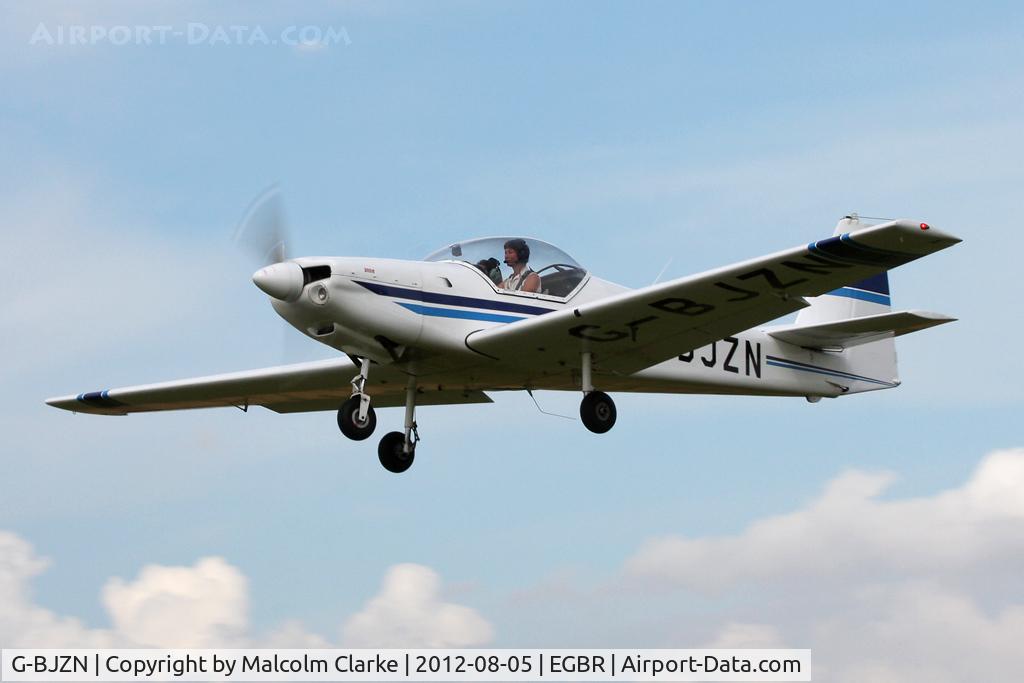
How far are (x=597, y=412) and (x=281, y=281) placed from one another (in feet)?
11.6

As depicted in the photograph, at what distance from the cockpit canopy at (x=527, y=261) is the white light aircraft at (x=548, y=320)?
0.6 inches

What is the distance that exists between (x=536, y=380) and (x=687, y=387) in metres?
2.05

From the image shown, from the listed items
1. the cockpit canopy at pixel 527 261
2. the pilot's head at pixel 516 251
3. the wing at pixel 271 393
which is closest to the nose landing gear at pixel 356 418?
the wing at pixel 271 393

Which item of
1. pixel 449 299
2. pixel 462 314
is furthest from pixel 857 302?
pixel 449 299

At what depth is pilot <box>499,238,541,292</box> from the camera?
1609 cm

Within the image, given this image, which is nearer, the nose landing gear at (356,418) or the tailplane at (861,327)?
the nose landing gear at (356,418)

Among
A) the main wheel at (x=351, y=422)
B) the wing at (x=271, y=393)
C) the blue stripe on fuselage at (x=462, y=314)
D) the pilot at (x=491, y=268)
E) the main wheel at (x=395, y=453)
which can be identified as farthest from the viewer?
the wing at (x=271, y=393)

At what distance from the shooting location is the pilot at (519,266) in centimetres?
1609

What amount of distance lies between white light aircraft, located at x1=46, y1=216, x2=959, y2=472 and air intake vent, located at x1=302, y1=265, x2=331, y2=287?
1 centimetres

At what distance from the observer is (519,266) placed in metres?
16.1

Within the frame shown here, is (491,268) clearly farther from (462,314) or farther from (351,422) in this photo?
(351,422)

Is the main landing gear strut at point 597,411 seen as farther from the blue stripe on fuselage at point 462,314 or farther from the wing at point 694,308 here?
the blue stripe on fuselage at point 462,314

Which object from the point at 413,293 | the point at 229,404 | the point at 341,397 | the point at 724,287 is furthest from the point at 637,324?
the point at 229,404

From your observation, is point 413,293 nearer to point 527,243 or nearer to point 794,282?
point 527,243
